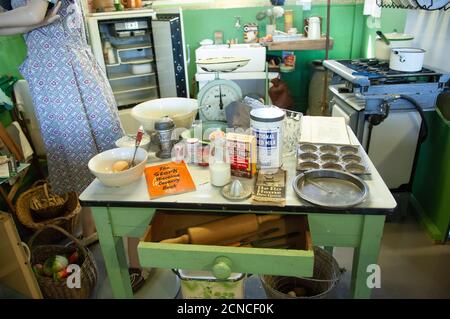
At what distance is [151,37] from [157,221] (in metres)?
2.50

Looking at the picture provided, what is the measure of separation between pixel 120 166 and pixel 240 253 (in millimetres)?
500

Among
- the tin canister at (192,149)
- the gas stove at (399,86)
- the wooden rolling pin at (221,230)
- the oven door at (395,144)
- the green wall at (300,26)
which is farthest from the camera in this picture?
the green wall at (300,26)

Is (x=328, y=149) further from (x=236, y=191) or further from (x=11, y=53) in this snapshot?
(x=11, y=53)

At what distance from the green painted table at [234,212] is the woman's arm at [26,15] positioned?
2.83 ft

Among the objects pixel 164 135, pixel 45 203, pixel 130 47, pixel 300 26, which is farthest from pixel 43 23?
pixel 300 26

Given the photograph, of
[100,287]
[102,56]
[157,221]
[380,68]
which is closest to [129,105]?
[102,56]

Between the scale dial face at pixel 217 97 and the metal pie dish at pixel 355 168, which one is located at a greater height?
the scale dial face at pixel 217 97

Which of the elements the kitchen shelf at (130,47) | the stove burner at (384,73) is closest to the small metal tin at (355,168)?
the stove burner at (384,73)

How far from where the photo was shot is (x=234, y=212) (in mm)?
1134

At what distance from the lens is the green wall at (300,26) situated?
362cm

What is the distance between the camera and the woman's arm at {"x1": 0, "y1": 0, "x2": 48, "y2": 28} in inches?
60.6

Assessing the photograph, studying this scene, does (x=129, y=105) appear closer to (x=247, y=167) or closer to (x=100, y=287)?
(x=100, y=287)

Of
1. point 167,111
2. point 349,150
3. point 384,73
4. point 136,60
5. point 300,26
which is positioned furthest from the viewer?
point 300,26

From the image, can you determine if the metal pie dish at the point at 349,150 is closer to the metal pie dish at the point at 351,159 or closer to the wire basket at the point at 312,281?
the metal pie dish at the point at 351,159
